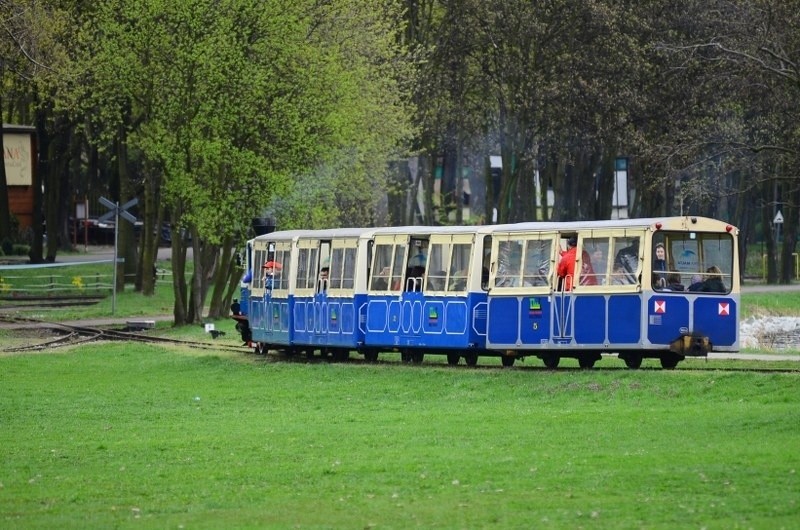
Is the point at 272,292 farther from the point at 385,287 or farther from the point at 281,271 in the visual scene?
the point at 385,287

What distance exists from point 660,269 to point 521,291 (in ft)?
9.69

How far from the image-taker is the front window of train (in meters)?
28.9

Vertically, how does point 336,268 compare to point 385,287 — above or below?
above

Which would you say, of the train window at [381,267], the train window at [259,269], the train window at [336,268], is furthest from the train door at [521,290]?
the train window at [259,269]

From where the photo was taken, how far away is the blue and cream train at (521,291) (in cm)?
2878

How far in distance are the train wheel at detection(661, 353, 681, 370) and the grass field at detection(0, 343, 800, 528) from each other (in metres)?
2.11

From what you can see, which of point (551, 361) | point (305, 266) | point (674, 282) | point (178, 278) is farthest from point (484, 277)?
point (178, 278)

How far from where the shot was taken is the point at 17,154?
3009 inches

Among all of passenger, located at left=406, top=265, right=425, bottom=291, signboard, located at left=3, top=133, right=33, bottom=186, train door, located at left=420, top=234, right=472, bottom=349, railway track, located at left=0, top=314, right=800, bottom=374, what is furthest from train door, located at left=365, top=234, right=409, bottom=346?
signboard, located at left=3, top=133, right=33, bottom=186

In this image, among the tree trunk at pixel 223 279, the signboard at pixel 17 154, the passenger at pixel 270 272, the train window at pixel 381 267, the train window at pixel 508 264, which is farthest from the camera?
the signboard at pixel 17 154

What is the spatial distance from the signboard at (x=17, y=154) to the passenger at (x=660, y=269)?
51.6m

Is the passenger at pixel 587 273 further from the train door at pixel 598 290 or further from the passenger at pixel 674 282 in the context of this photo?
the passenger at pixel 674 282

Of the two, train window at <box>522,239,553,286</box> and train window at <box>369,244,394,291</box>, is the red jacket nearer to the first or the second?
train window at <box>522,239,553,286</box>

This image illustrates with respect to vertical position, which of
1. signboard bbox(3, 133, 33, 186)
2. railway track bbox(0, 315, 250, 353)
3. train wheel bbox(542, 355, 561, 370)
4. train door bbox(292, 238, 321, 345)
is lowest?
railway track bbox(0, 315, 250, 353)
